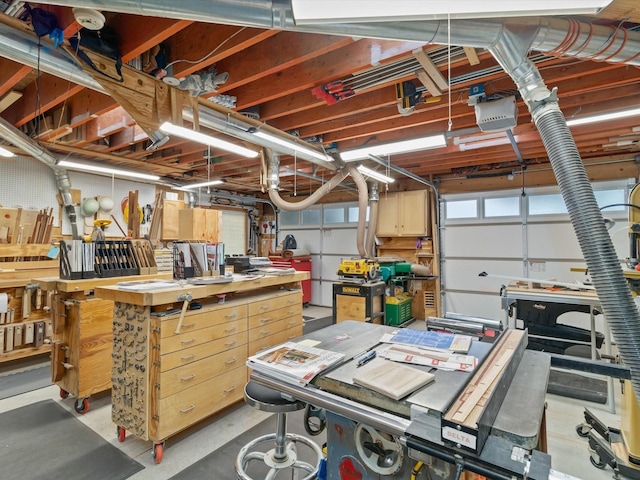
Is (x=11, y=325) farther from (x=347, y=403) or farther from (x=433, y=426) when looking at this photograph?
(x=433, y=426)

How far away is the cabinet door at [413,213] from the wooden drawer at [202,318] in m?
4.53

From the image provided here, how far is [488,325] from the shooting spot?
174 centimetres

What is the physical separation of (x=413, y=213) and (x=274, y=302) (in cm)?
424

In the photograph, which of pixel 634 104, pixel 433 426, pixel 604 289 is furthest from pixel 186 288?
pixel 634 104

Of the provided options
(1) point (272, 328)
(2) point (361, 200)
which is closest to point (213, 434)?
(1) point (272, 328)

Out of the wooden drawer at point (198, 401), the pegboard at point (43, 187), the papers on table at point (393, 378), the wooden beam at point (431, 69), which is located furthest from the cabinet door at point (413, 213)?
the papers on table at point (393, 378)

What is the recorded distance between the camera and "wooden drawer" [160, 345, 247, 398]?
7.22ft

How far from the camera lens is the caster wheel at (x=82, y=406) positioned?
2807 mm

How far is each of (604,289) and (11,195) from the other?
22.0ft

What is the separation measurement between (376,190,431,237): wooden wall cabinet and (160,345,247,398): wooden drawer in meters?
4.61

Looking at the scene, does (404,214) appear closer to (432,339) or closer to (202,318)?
(202,318)

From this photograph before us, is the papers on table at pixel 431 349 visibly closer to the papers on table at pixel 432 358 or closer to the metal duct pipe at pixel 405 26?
the papers on table at pixel 432 358

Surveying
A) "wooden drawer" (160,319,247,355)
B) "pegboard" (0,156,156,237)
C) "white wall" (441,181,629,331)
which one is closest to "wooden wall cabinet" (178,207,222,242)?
"pegboard" (0,156,156,237)

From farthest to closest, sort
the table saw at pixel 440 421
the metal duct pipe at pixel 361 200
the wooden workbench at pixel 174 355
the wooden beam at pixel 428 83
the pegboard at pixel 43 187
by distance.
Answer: the metal duct pipe at pixel 361 200 < the pegboard at pixel 43 187 < the wooden beam at pixel 428 83 < the wooden workbench at pixel 174 355 < the table saw at pixel 440 421
